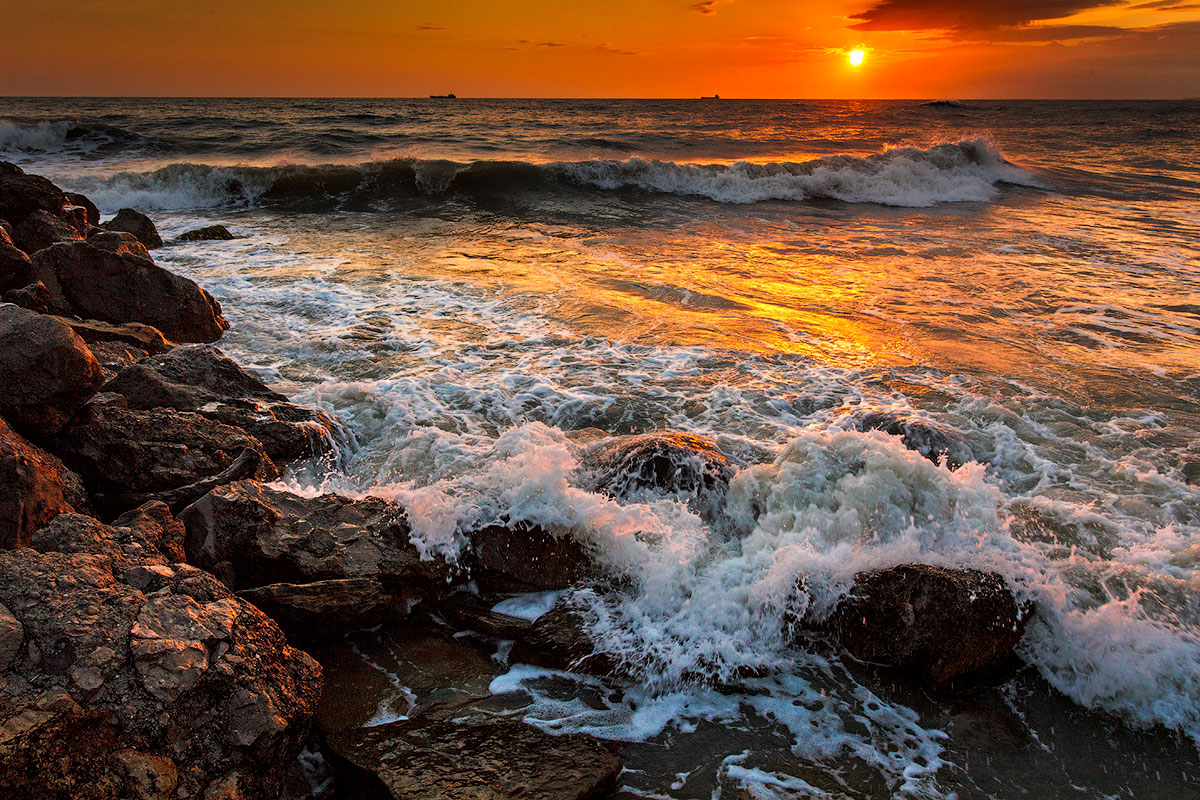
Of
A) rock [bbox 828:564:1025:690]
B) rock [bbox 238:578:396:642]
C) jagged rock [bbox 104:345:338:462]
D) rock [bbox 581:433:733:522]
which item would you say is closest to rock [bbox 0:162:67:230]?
jagged rock [bbox 104:345:338:462]

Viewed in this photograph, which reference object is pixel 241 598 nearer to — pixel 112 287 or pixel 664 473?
pixel 664 473

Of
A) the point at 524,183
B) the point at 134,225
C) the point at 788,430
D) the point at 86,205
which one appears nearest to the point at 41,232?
the point at 134,225

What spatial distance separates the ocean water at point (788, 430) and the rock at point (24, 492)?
144 centimetres

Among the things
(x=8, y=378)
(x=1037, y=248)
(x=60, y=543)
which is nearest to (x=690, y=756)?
(x=60, y=543)

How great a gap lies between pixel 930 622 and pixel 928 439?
213 cm

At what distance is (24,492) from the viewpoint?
3.09 m

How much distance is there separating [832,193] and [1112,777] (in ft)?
60.8

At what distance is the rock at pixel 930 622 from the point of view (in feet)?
11.1

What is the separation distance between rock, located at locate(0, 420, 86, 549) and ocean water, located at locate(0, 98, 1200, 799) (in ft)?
4.71

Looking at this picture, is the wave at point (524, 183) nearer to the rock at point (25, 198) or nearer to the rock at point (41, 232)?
the rock at point (25, 198)

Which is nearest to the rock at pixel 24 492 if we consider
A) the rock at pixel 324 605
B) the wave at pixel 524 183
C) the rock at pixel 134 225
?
the rock at pixel 324 605

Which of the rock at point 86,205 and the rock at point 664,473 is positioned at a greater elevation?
the rock at point 86,205

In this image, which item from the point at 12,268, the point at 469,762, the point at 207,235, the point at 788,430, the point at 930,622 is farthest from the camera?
the point at 207,235

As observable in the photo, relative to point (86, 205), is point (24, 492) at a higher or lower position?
lower
